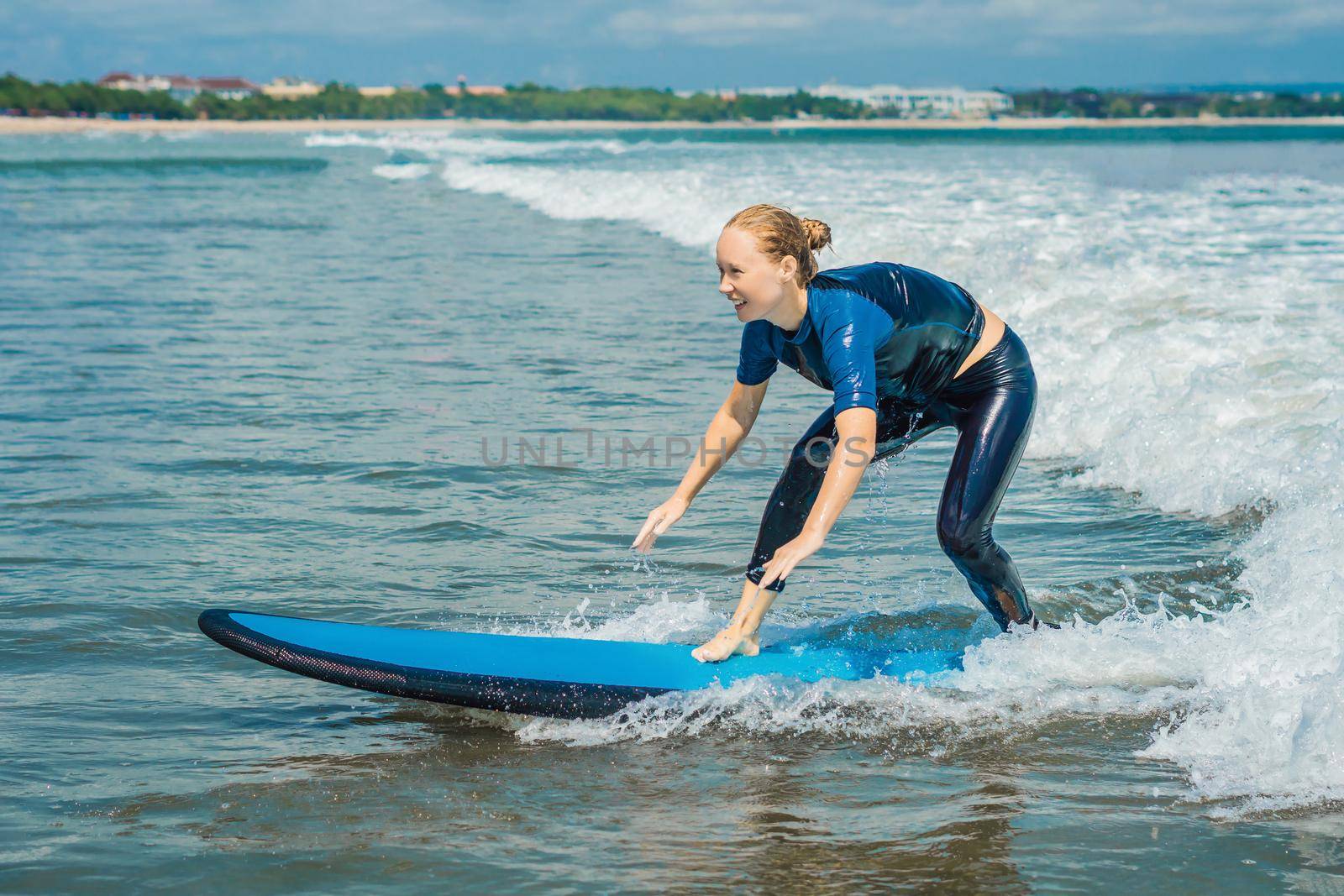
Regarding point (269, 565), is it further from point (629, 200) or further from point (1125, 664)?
point (629, 200)

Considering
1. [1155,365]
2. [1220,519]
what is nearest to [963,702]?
[1220,519]

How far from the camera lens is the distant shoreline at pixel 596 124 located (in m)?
136

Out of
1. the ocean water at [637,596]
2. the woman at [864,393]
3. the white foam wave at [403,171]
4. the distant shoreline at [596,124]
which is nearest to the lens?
the ocean water at [637,596]

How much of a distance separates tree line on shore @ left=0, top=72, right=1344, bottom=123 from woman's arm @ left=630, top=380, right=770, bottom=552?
156 metres

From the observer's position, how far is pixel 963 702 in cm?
429

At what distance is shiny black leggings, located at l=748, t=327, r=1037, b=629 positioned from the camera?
4.22 meters

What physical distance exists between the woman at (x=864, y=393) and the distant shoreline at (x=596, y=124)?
12631 cm

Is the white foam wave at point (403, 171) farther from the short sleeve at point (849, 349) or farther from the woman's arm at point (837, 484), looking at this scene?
the woman's arm at point (837, 484)

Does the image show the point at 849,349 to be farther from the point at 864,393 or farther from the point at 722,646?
the point at 722,646

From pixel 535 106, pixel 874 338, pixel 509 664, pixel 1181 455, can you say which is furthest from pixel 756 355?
pixel 535 106

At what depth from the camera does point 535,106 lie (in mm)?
197000

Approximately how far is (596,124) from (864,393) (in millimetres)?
190225

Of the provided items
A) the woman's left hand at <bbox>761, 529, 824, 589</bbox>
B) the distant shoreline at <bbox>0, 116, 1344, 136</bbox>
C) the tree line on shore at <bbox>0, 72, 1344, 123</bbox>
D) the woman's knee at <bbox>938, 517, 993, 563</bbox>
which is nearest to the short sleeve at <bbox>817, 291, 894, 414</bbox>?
the woman's left hand at <bbox>761, 529, 824, 589</bbox>

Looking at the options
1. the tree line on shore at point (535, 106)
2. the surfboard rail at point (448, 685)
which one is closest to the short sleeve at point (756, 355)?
the surfboard rail at point (448, 685)
